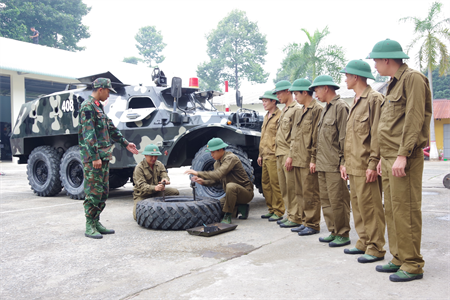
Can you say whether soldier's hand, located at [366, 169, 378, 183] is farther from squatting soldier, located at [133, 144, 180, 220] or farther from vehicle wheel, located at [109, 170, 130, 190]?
vehicle wheel, located at [109, 170, 130, 190]

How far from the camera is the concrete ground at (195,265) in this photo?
2.82 m

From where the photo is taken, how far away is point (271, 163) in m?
5.50

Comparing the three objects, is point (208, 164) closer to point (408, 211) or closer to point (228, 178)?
point (228, 178)

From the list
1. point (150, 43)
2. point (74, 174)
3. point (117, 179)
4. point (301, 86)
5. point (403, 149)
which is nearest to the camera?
point (403, 149)

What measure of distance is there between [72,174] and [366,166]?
18.8 feet

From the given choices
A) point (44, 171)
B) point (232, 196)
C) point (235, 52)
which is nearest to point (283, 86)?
point (232, 196)

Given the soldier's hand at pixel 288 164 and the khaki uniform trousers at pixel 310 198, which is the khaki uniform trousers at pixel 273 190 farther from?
the khaki uniform trousers at pixel 310 198

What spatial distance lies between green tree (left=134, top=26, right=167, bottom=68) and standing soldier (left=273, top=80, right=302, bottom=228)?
1960 inches

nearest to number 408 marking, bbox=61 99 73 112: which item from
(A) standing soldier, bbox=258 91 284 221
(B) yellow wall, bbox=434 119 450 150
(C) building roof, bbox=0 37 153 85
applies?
(A) standing soldier, bbox=258 91 284 221

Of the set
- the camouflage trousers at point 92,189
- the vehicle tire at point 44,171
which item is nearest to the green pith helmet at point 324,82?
the camouflage trousers at point 92,189

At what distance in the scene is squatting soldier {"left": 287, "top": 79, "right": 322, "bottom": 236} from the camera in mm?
4594

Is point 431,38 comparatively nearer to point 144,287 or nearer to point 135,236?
point 135,236

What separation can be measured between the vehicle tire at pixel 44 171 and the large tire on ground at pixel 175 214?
3740 millimetres

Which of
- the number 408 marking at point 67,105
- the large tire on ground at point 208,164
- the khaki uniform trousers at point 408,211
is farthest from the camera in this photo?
the number 408 marking at point 67,105
